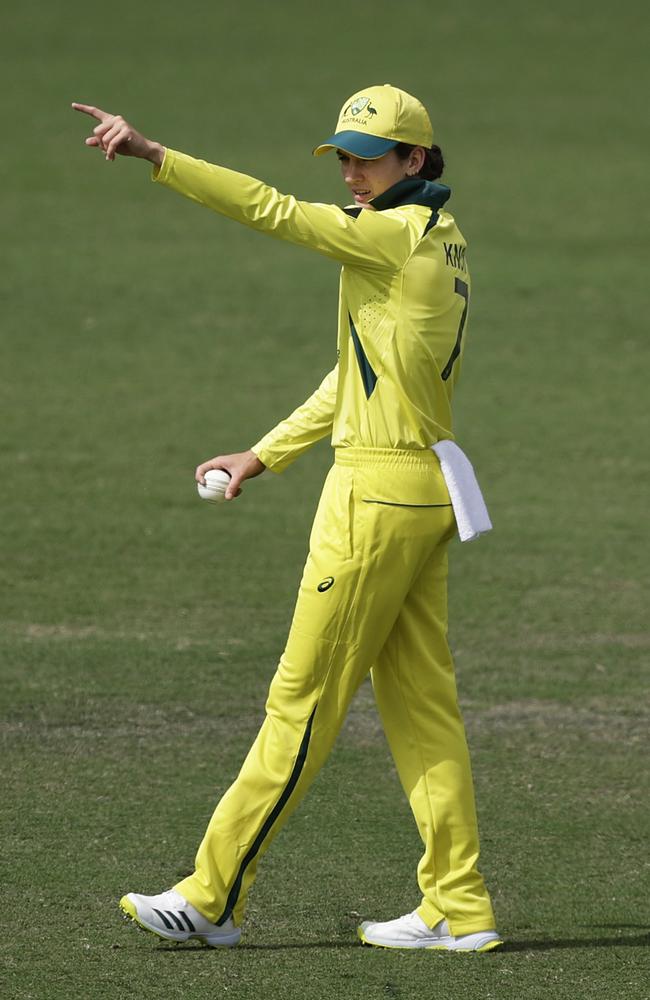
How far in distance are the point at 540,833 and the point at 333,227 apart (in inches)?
98.5

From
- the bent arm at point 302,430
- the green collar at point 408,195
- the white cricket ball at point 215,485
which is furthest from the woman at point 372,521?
the white cricket ball at point 215,485

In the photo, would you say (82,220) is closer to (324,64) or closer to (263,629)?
(324,64)

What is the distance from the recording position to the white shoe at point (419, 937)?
5207 mm

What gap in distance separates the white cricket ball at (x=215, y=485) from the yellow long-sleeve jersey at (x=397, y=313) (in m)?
0.42

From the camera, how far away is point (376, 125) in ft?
16.5

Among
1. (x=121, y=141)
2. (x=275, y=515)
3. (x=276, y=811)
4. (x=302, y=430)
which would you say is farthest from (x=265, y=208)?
(x=275, y=515)

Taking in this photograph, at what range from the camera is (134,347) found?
47.9 feet

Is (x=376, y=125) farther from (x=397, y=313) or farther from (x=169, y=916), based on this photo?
(x=169, y=916)

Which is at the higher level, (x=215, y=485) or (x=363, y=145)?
(x=363, y=145)

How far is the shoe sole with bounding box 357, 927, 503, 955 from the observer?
17.0 ft

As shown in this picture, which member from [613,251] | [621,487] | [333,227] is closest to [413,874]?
[333,227]

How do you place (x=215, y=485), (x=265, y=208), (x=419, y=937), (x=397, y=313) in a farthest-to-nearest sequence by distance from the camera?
1. (x=215, y=485)
2. (x=419, y=937)
3. (x=397, y=313)
4. (x=265, y=208)

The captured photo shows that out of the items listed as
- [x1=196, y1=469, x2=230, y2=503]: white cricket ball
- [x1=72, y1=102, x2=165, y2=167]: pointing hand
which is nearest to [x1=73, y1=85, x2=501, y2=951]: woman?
[x1=196, y1=469, x2=230, y2=503]: white cricket ball

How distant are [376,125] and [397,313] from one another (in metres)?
0.55
